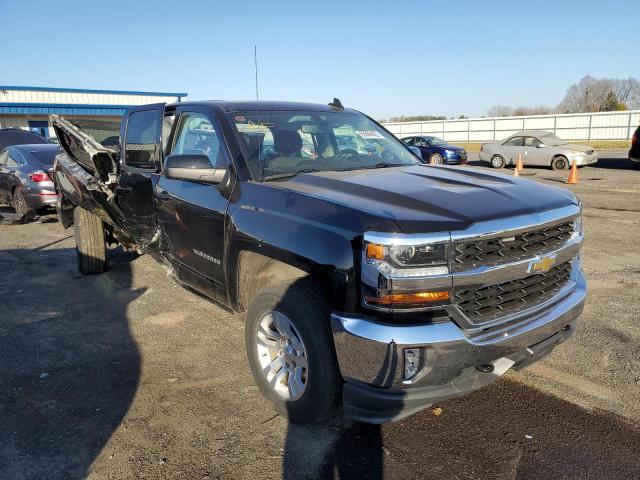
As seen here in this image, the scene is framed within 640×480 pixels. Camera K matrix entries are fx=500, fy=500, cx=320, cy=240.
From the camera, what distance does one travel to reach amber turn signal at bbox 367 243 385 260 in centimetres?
247

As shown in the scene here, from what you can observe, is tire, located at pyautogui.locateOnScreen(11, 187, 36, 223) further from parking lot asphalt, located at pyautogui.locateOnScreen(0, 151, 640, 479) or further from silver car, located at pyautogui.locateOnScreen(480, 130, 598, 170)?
silver car, located at pyautogui.locateOnScreen(480, 130, 598, 170)

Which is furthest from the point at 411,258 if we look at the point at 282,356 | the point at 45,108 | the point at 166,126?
the point at 45,108

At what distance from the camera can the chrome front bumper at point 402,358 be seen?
2.42m

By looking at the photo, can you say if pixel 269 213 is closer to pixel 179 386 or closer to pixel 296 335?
pixel 296 335

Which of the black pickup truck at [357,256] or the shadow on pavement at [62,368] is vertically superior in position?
the black pickup truck at [357,256]

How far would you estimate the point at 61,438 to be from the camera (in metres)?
3.02

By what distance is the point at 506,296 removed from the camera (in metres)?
2.74

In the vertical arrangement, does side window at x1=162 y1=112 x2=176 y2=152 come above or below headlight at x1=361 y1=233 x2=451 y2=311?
above

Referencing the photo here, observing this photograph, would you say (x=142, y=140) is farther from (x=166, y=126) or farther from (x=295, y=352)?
(x=295, y=352)

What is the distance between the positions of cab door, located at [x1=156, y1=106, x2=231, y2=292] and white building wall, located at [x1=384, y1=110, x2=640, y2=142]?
27.6m

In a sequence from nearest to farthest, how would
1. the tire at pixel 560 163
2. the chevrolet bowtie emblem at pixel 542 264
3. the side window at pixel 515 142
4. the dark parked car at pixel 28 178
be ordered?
the chevrolet bowtie emblem at pixel 542 264 < the dark parked car at pixel 28 178 < the tire at pixel 560 163 < the side window at pixel 515 142

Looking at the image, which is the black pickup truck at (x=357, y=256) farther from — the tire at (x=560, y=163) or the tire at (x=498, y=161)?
the tire at (x=498, y=161)

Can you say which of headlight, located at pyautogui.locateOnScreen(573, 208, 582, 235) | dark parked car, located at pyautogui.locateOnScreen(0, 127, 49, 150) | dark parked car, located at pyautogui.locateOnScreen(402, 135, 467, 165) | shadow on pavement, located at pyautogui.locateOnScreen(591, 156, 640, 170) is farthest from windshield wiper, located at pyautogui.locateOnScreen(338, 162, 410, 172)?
shadow on pavement, located at pyautogui.locateOnScreen(591, 156, 640, 170)

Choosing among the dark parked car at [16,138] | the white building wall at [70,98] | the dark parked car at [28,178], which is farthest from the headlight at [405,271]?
the white building wall at [70,98]
